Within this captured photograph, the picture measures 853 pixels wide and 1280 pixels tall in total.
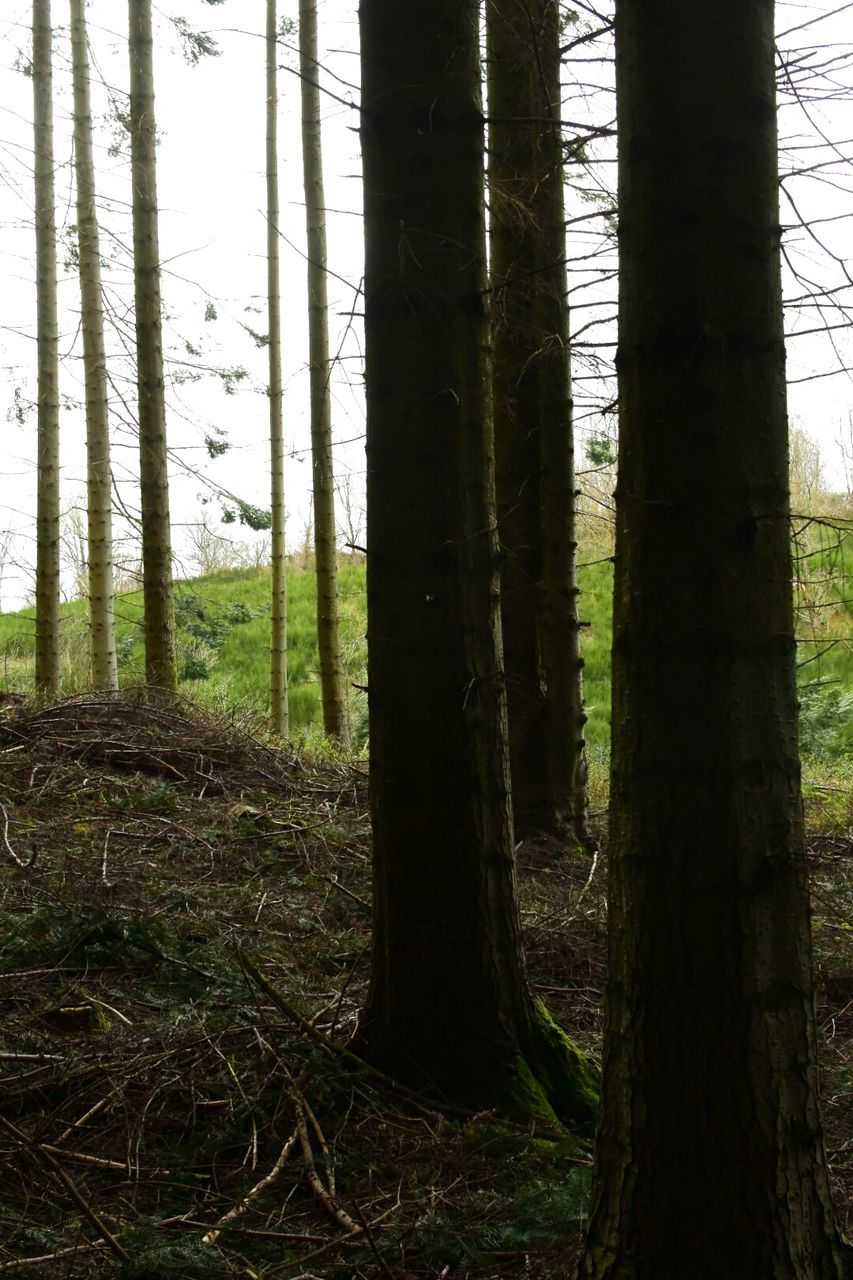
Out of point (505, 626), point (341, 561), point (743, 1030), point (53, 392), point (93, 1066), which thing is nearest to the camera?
point (743, 1030)

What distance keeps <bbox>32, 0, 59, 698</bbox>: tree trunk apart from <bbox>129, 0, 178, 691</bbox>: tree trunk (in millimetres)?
1448

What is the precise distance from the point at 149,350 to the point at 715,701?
10.0 meters

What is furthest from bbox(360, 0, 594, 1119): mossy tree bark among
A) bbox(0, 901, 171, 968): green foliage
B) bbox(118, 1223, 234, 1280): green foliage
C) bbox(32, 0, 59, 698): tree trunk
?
bbox(32, 0, 59, 698): tree trunk

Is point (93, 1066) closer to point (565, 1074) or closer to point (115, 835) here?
point (565, 1074)

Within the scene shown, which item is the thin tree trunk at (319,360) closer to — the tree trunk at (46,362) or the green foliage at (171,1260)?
the tree trunk at (46,362)

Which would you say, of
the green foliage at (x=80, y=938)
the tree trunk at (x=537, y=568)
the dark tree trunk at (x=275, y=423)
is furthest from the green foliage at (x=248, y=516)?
the green foliage at (x=80, y=938)

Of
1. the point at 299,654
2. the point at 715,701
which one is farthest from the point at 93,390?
the point at 299,654

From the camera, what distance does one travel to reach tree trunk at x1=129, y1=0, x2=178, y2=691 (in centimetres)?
1098

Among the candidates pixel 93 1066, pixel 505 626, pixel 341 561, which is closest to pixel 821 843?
pixel 505 626

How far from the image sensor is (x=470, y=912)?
345cm

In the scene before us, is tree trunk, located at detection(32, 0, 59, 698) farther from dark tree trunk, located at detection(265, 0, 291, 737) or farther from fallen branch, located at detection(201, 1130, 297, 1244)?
fallen branch, located at detection(201, 1130, 297, 1244)

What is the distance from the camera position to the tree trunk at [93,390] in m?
11.2

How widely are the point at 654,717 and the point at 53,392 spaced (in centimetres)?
1118

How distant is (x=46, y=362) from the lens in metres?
12.0
